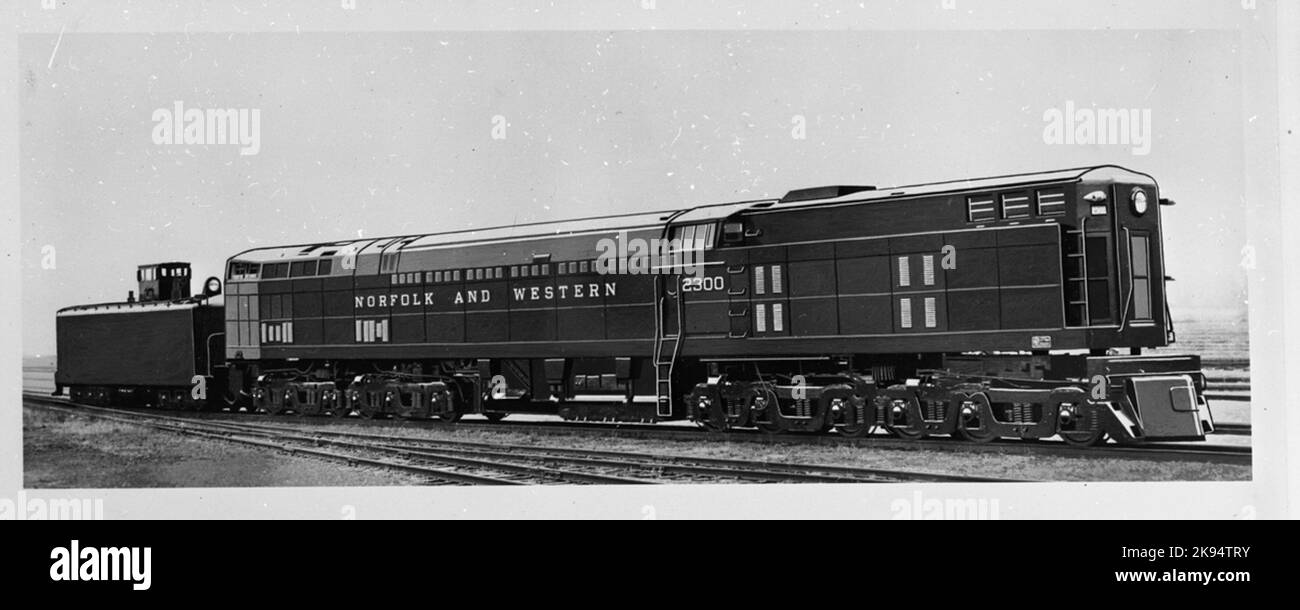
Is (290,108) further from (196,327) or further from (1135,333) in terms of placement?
(1135,333)

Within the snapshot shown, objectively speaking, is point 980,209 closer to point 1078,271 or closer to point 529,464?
point 1078,271

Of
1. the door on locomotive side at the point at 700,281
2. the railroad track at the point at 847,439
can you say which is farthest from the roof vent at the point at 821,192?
the railroad track at the point at 847,439

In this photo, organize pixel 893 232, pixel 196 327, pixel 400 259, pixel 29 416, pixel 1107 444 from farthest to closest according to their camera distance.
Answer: pixel 196 327, pixel 400 259, pixel 29 416, pixel 893 232, pixel 1107 444

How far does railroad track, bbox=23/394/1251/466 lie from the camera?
458 inches

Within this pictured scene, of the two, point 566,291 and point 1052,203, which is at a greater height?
point 1052,203

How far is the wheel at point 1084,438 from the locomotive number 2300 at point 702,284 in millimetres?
4193

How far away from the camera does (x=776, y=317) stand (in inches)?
539

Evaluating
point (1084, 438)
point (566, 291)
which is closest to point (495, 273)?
point (566, 291)

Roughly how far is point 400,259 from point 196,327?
4.21 meters

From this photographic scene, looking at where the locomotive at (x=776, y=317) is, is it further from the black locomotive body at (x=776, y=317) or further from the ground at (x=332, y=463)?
the ground at (x=332, y=463)

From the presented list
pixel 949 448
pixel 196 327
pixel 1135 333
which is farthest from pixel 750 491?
pixel 196 327

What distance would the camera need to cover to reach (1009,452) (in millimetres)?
11953

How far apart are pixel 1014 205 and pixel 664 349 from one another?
14.3 feet

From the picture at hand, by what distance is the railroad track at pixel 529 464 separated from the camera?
1209 cm
